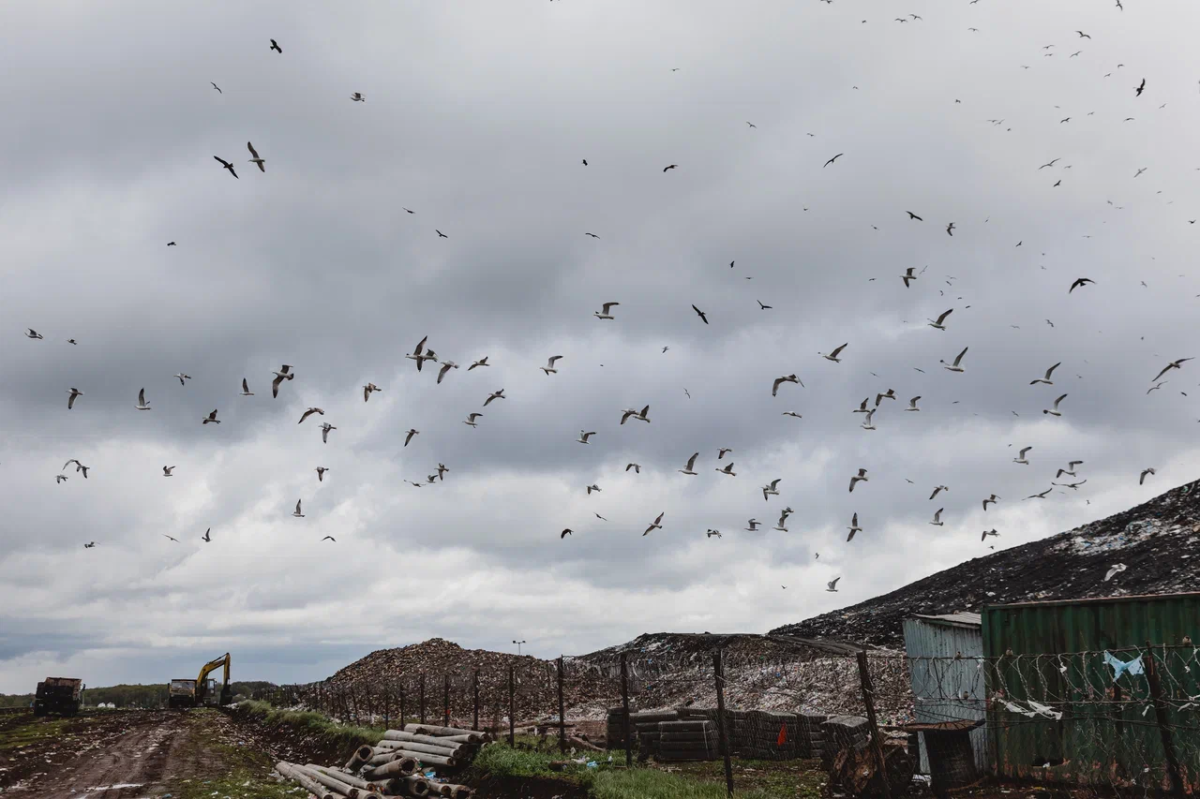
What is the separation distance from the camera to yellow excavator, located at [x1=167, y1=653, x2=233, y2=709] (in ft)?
157

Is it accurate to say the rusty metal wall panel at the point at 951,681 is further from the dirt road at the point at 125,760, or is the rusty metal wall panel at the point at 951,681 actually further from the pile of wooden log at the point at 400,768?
the dirt road at the point at 125,760

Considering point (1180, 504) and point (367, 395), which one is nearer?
point (367, 395)

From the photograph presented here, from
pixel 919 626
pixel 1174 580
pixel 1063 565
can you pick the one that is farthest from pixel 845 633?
pixel 919 626

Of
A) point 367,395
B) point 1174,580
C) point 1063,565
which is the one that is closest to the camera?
point 367,395

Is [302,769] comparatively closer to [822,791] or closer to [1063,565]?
[822,791]

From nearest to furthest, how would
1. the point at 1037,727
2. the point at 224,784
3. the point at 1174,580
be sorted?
the point at 1037,727, the point at 224,784, the point at 1174,580

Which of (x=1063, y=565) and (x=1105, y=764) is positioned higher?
(x=1063, y=565)

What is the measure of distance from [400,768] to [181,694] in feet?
124

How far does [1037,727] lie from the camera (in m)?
14.5

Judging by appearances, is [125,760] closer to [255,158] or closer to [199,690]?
[255,158]

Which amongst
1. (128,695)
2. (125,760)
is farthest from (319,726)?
(128,695)

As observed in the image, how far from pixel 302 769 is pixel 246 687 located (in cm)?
6668

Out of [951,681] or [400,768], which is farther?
[400,768]

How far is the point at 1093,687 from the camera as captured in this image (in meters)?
13.4
